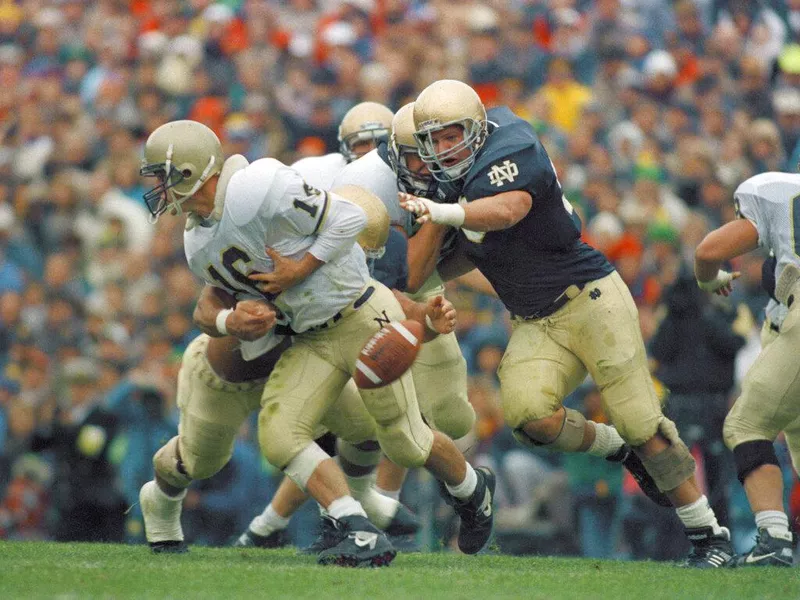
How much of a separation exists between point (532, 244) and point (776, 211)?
96 cm

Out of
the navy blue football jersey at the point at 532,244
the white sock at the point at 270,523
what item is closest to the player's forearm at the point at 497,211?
the navy blue football jersey at the point at 532,244

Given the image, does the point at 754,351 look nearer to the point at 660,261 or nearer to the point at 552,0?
the point at 660,261

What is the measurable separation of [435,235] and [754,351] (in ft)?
9.73

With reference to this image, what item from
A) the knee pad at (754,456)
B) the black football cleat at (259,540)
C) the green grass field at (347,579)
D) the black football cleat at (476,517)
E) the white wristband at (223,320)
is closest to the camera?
the green grass field at (347,579)

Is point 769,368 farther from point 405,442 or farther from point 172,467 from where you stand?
point 172,467

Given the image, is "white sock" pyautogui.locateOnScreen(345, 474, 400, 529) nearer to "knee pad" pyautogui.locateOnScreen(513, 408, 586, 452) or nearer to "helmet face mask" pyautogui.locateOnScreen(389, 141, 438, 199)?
"knee pad" pyautogui.locateOnScreen(513, 408, 586, 452)

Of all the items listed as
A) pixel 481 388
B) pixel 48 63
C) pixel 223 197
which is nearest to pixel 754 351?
pixel 481 388

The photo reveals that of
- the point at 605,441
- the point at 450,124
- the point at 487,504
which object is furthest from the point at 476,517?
the point at 450,124

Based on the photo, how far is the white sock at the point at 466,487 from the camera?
618 cm

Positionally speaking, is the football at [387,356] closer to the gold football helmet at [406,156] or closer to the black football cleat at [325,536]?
the black football cleat at [325,536]

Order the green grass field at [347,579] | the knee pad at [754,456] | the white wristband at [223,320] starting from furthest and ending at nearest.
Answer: the knee pad at [754,456] < the white wristband at [223,320] < the green grass field at [347,579]

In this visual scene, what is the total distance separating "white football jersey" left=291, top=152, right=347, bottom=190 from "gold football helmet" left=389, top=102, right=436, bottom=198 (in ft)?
1.90

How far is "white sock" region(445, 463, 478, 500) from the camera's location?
20.3 ft

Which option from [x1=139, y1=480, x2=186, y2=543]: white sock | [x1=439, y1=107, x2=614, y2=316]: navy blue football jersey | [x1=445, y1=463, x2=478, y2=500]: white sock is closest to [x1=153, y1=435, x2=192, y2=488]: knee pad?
[x1=139, y1=480, x2=186, y2=543]: white sock
